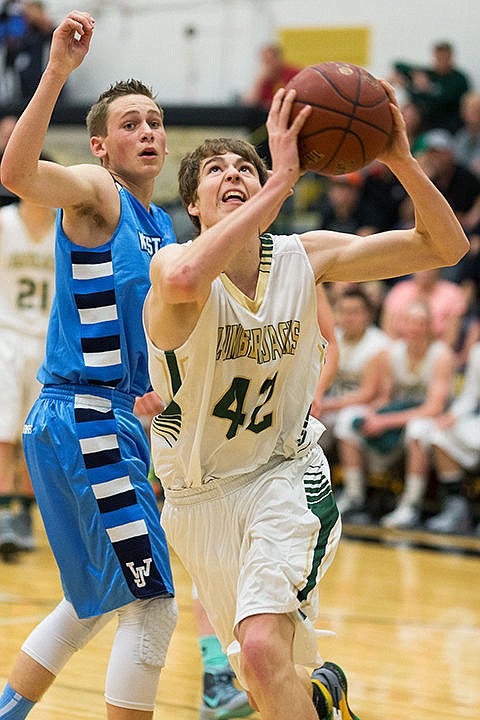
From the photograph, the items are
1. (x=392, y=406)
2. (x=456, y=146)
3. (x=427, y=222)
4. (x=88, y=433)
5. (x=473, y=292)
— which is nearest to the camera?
(x=427, y=222)

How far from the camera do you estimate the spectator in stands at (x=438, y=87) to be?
43.5 ft

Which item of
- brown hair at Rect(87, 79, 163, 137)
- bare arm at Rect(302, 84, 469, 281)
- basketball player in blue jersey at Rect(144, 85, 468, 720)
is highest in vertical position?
brown hair at Rect(87, 79, 163, 137)

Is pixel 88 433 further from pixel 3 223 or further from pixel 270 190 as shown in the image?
pixel 3 223

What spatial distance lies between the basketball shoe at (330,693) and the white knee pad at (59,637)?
2.32 feet

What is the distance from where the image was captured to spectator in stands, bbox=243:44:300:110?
14.0m

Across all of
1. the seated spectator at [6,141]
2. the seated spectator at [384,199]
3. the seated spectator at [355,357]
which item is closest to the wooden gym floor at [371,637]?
the seated spectator at [355,357]

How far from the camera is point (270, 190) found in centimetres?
291

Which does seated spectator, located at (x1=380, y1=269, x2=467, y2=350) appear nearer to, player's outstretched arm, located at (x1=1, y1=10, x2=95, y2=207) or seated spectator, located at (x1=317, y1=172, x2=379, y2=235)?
seated spectator, located at (x1=317, y1=172, x2=379, y2=235)

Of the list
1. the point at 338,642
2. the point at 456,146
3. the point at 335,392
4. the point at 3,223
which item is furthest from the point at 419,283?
the point at 338,642

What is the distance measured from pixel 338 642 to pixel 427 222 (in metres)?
3.04

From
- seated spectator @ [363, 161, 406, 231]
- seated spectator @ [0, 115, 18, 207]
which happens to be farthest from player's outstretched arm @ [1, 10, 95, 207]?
seated spectator @ [363, 161, 406, 231]

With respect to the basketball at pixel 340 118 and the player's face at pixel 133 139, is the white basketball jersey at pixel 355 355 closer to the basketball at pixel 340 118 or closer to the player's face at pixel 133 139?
the player's face at pixel 133 139

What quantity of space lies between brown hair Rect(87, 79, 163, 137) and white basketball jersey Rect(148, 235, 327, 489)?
0.79m

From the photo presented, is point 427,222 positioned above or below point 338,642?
above
